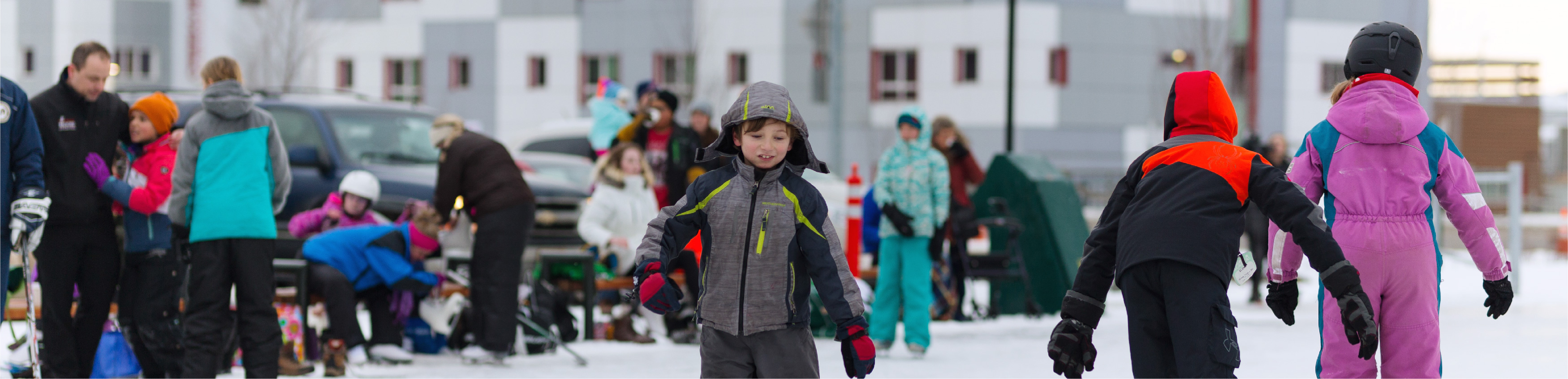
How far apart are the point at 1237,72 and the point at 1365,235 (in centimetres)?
3372

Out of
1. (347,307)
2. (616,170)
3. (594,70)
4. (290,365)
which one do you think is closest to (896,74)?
(594,70)

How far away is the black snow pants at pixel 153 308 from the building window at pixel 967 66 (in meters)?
28.5

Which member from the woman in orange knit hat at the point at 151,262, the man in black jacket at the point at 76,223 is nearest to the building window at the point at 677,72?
the woman in orange knit hat at the point at 151,262

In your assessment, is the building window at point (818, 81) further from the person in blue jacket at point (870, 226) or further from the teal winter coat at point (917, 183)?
the teal winter coat at point (917, 183)

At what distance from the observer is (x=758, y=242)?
4.20 m

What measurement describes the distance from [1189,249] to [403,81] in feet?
124

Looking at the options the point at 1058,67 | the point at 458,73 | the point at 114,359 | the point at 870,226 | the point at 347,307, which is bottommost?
the point at 114,359

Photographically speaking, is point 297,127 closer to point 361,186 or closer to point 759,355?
point 361,186

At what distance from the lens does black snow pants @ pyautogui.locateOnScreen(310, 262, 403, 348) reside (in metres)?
7.45

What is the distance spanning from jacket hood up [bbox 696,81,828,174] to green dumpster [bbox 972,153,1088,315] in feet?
21.2

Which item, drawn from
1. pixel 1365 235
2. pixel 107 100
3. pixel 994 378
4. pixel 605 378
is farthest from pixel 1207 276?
pixel 107 100

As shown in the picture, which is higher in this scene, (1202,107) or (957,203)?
(1202,107)

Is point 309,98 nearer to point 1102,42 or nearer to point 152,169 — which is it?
point 152,169

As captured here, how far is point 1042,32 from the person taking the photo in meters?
33.4
